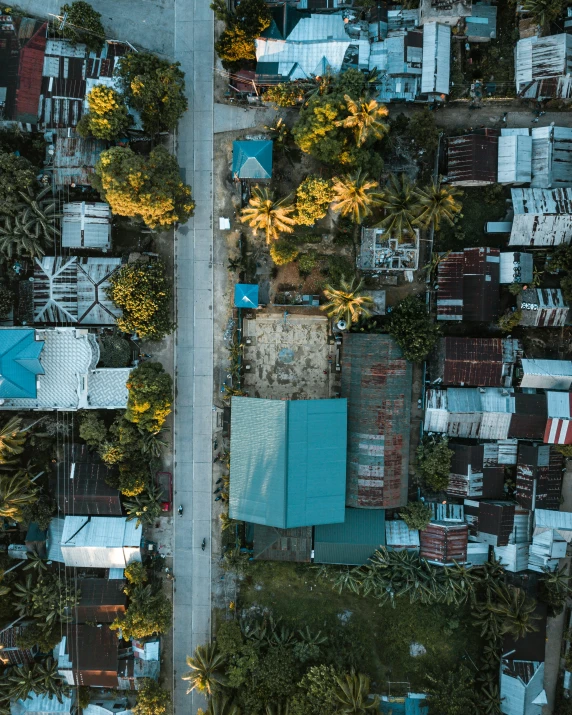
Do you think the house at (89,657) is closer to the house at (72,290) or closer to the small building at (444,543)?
the house at (72,290)

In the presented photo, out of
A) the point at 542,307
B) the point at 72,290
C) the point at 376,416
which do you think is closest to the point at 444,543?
the point at 376,416

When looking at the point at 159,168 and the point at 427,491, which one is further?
the point at 427,491

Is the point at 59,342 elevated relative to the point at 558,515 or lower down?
elevated

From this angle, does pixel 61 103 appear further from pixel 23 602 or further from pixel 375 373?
pixel 23 602

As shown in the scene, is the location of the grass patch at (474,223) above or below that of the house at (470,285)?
above

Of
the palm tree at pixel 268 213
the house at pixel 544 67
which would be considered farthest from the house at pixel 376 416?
the house at pixel 544 67

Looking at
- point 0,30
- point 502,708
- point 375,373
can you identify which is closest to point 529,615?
point 502,708
